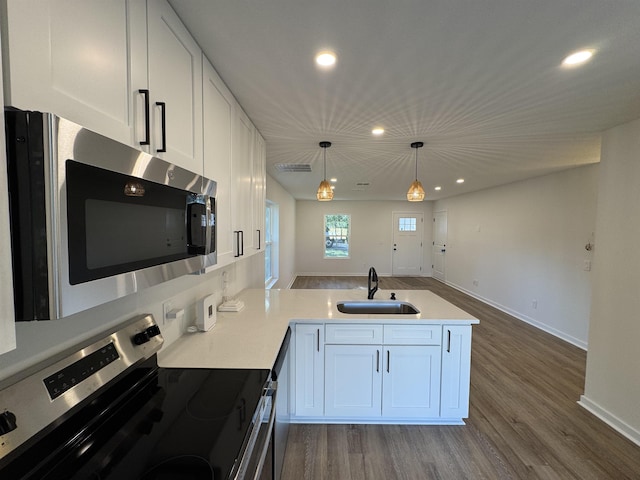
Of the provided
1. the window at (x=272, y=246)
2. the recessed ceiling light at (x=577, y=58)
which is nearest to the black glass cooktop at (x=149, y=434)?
the recessed ceiling light at (x=577, y=58)

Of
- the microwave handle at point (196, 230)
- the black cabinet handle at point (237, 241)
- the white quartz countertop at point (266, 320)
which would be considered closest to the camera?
the microwave handle at point (196, 230)

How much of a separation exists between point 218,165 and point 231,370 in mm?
1068

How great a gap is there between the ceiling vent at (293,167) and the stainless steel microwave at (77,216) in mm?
2940

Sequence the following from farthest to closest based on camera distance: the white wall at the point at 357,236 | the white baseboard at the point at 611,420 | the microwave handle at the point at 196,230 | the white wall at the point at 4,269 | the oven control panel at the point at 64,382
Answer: the white wall at the point at 357,236 < the white baseboard at the point at 611,420 < the microwave handle at the point at 196,230 < the oven control panel at the point at 64,382 < the white wall at the point at 4,269

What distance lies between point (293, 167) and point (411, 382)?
2987mm

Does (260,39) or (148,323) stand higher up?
(260,39)

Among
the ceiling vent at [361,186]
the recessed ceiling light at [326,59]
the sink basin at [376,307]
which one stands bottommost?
the sink basin at [376,307]

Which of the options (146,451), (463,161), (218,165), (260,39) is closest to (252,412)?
(146,451)

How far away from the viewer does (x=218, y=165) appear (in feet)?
5.04

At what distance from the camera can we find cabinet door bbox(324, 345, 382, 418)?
201cm

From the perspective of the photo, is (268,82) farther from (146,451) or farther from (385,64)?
(146,451)

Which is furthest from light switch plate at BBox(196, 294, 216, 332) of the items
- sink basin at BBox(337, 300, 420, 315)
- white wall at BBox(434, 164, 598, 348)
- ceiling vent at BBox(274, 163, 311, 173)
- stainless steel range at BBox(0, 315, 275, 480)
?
white wall at BBox(434, 164, 598, 348)

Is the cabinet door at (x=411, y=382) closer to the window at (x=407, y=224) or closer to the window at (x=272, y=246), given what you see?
the window at (x=272, y=246)

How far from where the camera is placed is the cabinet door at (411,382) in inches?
79.0
